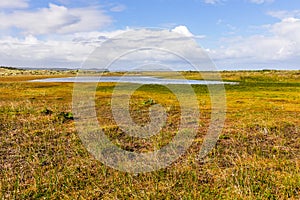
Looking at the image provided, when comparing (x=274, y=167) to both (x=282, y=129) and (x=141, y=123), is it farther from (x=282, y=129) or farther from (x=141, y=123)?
(x=141, y=123)

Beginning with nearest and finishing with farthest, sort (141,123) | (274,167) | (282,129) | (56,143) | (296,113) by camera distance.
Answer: (274,167) → (56,143) → (282,129) → (141,123) → (296,113)

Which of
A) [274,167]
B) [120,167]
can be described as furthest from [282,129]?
[120,167]

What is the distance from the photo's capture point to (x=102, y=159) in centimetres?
1393

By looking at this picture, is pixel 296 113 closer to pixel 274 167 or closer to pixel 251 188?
pixel 274 167

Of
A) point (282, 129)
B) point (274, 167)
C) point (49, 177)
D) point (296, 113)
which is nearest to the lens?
point (49, 177)

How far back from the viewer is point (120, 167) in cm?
1293

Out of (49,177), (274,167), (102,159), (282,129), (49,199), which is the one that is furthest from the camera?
(282,129)

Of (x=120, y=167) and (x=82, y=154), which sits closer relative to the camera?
(x=120, y=167)

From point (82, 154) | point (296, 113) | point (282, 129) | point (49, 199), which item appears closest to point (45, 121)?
point (82, 154)

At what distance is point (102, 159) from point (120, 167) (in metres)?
1.29

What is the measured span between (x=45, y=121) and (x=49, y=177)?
1103 centimetres

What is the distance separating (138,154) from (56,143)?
445cm

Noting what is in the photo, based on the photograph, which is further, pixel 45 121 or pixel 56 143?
pixel 45 121

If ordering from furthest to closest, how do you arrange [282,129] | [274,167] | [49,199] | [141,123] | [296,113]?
[296,113], [141,123], [282,129], [274,167], [49,199]
